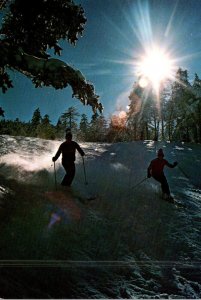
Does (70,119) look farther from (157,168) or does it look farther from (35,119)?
(157,168)

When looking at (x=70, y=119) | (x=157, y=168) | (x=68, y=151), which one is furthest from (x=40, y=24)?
(x=70, y=119)

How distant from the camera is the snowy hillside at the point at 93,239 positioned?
7320 millimetres

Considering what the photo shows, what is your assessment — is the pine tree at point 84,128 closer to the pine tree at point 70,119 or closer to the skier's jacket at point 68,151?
the pine tree at point 70,119

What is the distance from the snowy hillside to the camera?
732cm

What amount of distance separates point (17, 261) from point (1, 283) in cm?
97

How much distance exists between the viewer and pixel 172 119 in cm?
6994

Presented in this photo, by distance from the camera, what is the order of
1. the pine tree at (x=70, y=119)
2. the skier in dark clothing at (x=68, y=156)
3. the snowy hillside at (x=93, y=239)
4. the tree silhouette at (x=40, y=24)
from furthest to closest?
the pine tree at (x=70, y=119), the skier in dark clothing at (x=68, y=156), the tree silhouette at (x=40, y=24), the snowy hillside at (x=93, y=239)

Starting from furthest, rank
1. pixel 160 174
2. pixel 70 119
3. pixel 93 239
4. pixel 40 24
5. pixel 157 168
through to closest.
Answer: pixel 70 119
pixel 157 168
pixel 160 174
pixel 40 24
pixel 93 239

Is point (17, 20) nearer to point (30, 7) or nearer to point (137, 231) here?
point (30, 7)

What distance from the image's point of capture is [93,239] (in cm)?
977

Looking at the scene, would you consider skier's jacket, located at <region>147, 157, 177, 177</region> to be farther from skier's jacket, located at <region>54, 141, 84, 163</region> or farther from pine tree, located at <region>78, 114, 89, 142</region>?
pine tree, located at <region>78, 114, 89, 142</region>

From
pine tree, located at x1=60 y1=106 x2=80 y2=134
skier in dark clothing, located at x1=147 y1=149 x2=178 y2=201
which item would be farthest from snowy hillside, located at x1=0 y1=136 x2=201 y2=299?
pine tree, located at x1=60 y1=106 x2=80 y2=134

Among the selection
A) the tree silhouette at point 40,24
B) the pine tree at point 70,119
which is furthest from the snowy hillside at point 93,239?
the pine tree at point 70,119

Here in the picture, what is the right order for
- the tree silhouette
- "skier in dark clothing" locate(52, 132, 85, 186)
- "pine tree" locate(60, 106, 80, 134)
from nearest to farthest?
the tree silhouette < "skier in dark clothing" locate(52, 132, 85, 186) < "pine tree" locate(60, 106, 80, 134)
